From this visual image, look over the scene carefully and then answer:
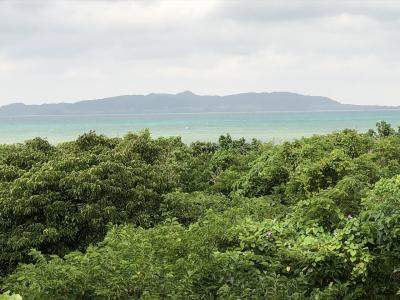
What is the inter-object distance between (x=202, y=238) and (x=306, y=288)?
4.72ft

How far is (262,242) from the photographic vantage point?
677 centimetres

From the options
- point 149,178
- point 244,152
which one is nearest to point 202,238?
point 149,178

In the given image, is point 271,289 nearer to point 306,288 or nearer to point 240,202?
point 306,288

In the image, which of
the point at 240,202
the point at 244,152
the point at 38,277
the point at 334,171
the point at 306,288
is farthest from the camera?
the point at 244,152

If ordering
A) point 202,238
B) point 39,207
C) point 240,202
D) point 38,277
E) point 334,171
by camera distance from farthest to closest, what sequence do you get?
point 334,171 < point 240,202 < point 39,207 < point 202,238 < point 38,277

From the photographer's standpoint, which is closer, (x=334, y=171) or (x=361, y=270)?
(x=361, y=270)

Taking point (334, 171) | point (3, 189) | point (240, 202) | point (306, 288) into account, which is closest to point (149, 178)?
point (240, 202)

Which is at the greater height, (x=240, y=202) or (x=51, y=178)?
(x=51, y=178)

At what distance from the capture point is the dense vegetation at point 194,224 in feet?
18.0

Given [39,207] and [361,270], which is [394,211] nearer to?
[361,270]

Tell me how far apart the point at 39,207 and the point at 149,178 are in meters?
2.49

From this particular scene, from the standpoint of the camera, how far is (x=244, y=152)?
66.4 ft

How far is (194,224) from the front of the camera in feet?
24.0

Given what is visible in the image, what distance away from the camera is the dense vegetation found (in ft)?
18.0
